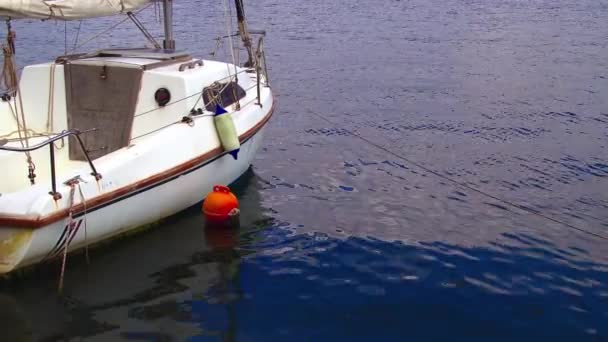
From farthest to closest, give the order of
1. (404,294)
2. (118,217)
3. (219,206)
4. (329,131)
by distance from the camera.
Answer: (329,131), (219,206), (118,217), (404,294)

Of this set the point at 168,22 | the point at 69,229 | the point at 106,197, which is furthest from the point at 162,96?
the point at 69,229

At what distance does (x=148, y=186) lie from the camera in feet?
31.6

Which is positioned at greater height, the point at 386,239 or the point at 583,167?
the point at 583,167

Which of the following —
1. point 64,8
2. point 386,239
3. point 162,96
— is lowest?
point 386,239

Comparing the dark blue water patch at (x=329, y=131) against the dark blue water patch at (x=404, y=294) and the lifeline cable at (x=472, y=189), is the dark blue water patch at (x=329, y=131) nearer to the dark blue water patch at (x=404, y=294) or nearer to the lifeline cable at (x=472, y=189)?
the lifeline cable at (x=472, y=189)

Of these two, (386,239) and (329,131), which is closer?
(386,239)

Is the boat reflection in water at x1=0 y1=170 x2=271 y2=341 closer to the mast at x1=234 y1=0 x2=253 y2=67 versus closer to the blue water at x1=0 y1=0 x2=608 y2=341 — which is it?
the blue water at x1=0 y1=0 x2=608 y2=341

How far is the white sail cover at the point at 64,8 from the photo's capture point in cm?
887

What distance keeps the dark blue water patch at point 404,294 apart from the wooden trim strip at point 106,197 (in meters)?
1.56

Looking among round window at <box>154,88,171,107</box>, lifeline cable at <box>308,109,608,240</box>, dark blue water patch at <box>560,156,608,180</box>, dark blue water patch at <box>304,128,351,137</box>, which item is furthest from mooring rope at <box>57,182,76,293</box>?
dark blue water patch at <box>560,156,608,180</box>

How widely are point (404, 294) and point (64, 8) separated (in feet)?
20.0

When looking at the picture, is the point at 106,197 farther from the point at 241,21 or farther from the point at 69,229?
the point at 241,21

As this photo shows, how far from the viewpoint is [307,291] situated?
8891mm

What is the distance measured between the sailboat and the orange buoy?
1.39 feet
